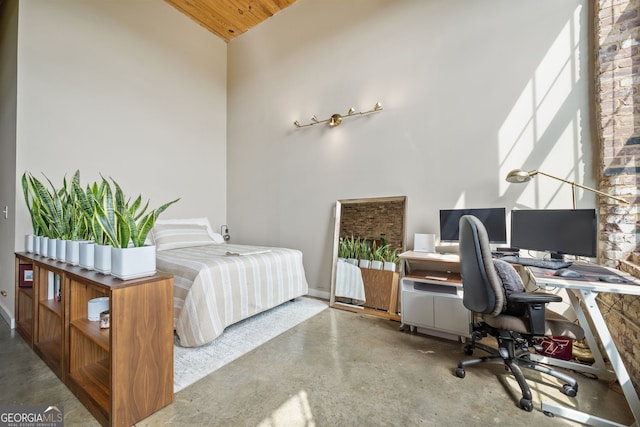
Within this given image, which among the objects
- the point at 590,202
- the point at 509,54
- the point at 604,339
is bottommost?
the point at 604,339

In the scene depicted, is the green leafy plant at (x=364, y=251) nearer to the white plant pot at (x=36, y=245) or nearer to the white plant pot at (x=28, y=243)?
the white plant pot at (x=36, y=245)

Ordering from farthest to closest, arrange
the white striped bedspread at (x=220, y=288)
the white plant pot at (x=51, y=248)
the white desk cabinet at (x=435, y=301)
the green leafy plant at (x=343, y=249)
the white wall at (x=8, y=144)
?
the green leafy plant at (x=343, y=249), the white wall at (x=8, y=144), the white desk cabinet at (x=435, y=301), the white striped bedspread at (x=220, y=288), the white plant pot at (x=51, y=248)

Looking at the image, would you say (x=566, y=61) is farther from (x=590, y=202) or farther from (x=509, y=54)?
(x=590, y=202)

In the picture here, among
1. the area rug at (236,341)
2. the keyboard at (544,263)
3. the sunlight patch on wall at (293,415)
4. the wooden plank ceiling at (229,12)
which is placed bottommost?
the sunlight patch on wall at (293,415)

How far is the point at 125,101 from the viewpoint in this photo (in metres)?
3.28

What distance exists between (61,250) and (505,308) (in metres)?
3.07

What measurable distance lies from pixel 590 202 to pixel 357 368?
7.49 ft

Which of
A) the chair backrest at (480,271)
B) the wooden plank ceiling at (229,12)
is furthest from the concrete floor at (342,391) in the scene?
the wooden plank ceiling at (229,12)

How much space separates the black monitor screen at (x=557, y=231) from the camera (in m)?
1.73

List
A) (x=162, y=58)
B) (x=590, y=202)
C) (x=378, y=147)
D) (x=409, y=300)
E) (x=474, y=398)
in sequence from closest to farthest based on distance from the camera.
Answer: (x=474, y=398), (x=590, y=202), (x=409, y=300), (x=378, y=147), (x=162, y=58)

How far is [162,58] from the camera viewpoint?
145 inches

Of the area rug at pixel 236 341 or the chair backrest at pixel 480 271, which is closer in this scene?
the chair backrest at pixel 480 271

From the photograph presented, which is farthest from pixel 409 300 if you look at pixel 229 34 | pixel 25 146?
pixel 229 34

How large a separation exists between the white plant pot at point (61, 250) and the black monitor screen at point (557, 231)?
3.37m
